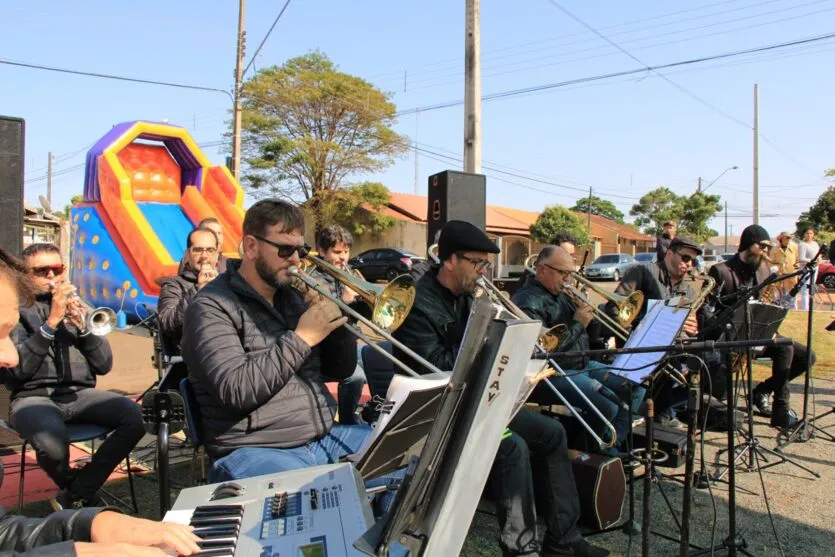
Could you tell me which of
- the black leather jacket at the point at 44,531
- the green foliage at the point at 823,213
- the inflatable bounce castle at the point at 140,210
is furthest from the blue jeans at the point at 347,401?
the green foliage at the point at 823,213

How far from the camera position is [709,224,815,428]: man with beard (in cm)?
569

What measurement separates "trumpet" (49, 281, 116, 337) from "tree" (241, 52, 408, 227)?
26499 millimetres

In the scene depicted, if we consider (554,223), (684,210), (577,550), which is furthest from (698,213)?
(577,550)

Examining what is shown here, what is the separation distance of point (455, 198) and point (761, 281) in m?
3.24

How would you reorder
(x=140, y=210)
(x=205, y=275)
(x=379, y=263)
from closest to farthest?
(x=205, y=275), (x=140, y=210), (x=379, y=263)

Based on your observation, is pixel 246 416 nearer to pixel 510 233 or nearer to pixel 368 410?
pixel 368 410

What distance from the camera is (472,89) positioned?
877 cm

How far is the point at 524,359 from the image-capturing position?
4.29 feet

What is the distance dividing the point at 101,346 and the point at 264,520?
2706mm

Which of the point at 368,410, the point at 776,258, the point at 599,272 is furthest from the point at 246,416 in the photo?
the point at 599,272

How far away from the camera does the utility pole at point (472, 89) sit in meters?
8.72

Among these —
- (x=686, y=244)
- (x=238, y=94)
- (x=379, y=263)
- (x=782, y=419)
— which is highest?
(x=238, y=94)

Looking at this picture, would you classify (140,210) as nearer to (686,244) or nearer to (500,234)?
(686,244)

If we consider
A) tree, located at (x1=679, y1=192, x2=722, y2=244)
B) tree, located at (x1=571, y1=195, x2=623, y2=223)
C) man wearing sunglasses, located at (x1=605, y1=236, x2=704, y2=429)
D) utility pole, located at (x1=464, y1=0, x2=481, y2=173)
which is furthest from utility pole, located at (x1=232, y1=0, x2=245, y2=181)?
tree, located at (x1=571, y1=195, x2=623, y2=223)
